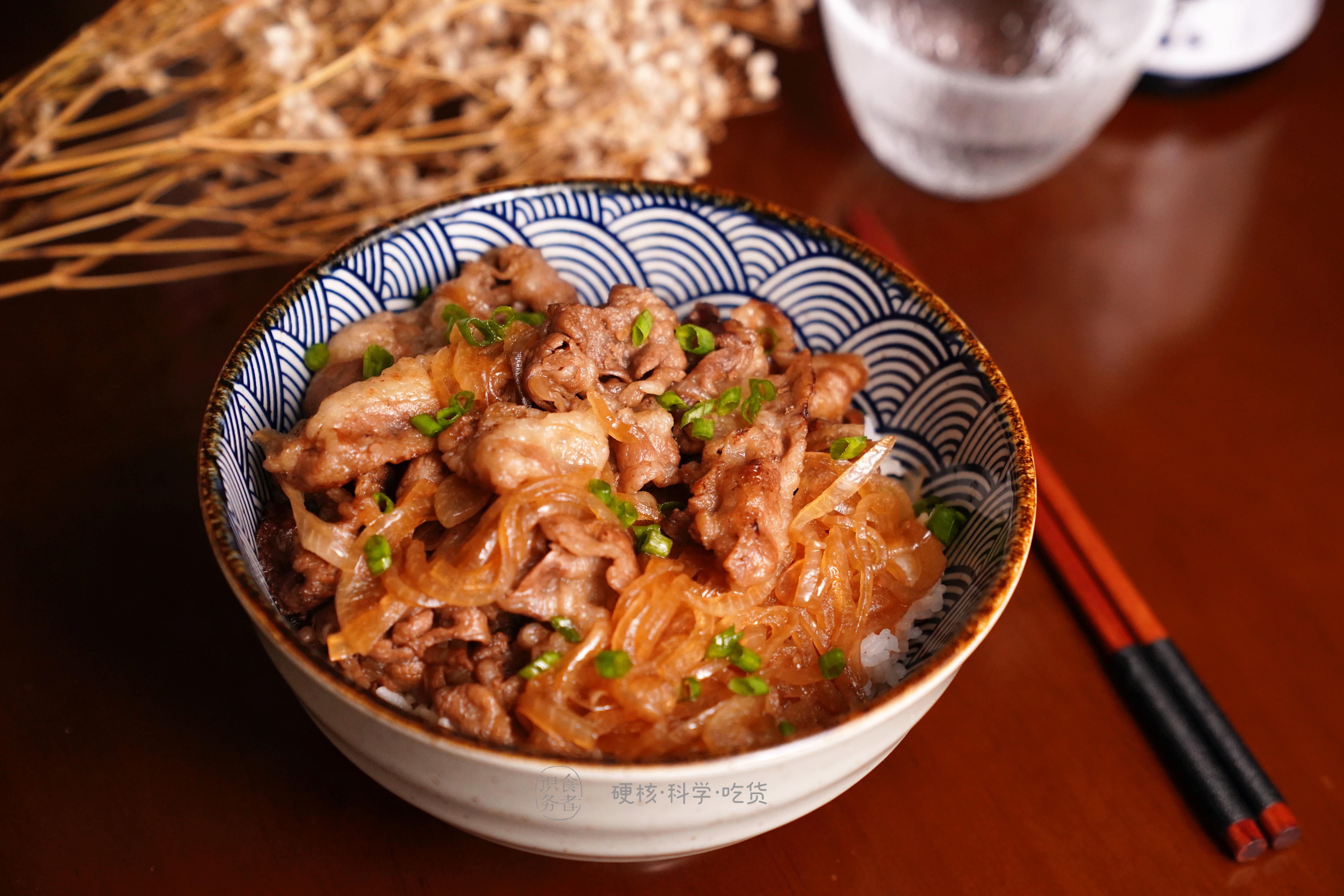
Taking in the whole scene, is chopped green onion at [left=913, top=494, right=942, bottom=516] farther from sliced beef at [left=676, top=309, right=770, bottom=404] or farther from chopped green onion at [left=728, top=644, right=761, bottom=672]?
chopped green onion at [left=728, top=644, right=761, bottom=672]

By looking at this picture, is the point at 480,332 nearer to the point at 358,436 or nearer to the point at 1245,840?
the point at 358,436

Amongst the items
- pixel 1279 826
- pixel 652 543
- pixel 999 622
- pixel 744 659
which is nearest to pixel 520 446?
pixel 652 543

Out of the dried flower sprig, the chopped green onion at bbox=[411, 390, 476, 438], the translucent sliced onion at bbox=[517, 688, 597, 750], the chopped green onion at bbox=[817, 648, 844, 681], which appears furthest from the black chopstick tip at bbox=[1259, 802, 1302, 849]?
the dried flower sprig

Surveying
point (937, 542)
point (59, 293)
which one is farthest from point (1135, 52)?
point (59, 293)

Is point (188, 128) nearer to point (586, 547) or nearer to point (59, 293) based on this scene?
point (59, 293)

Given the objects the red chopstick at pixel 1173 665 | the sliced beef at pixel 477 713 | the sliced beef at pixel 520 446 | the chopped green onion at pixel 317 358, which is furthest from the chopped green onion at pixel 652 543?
the red chopstick at pixel 1173 665

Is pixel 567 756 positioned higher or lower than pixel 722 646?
higher

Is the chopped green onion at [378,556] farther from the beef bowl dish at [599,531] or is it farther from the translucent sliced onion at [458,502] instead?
the translucent sliced onion at [458,502]
